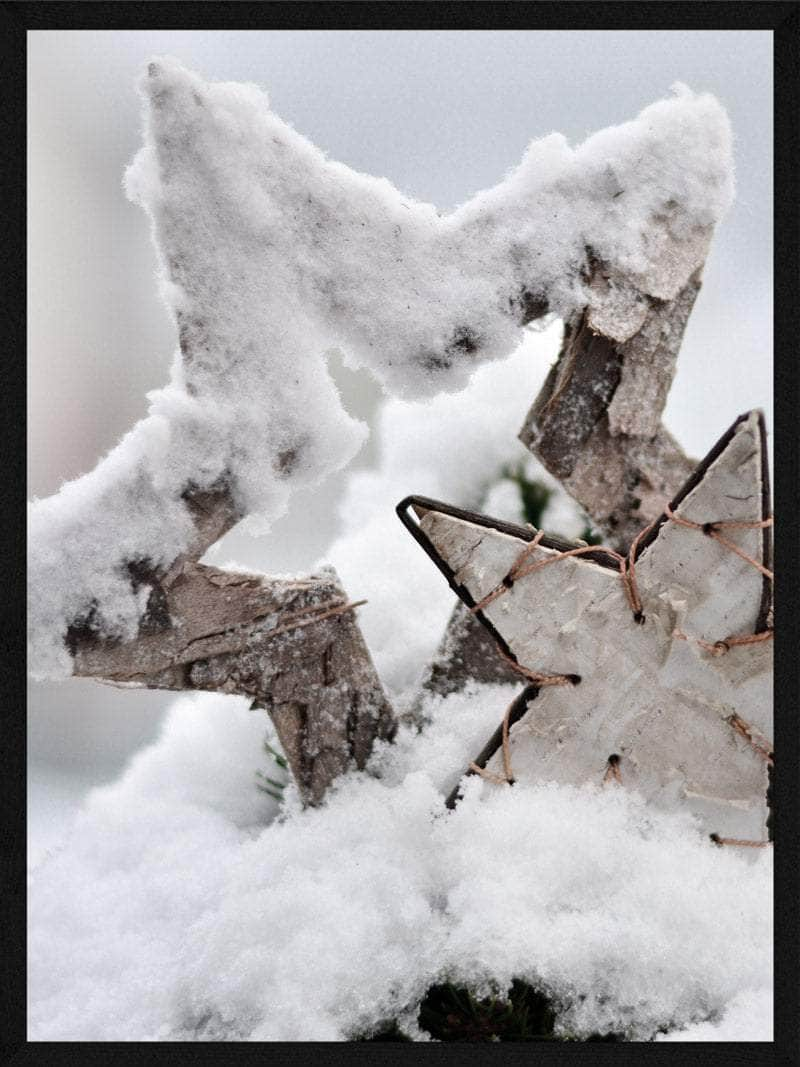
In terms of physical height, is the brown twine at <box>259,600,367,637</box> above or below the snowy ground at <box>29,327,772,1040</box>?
above

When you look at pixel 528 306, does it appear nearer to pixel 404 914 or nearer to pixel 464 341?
pixel 464 341

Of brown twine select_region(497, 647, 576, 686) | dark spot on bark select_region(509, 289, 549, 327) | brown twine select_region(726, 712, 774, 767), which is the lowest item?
brown twine select_region(726, 712, 774, 767)

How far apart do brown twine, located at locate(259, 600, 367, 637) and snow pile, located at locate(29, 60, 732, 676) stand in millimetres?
74

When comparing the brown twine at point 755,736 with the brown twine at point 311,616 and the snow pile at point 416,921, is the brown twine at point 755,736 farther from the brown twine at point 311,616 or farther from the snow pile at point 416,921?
the brown twine at point 311,616

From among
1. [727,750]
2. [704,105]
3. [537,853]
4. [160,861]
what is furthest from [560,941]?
[704,105]

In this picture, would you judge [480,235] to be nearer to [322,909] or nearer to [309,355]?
[309,355]

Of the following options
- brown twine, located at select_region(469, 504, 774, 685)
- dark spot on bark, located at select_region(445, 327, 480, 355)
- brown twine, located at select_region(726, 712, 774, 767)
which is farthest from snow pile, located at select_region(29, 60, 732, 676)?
brown twine, located at select_region(726, 712, 774, 767)

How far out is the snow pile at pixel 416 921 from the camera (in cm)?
48

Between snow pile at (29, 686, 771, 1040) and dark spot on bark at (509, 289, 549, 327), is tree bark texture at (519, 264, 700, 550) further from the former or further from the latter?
snow pile at (29, 686, 771, 1040)

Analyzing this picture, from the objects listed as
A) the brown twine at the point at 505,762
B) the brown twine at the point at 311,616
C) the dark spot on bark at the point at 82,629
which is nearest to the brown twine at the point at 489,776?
the brown twine at the point at 505,762

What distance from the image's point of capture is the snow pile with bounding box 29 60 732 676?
48 centimetres

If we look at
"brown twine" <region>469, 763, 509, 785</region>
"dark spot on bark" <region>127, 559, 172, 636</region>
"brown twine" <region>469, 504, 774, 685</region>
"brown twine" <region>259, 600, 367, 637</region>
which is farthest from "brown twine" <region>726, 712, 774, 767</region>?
"dark spot on bark" <region>127, 559, 172, 636</region>

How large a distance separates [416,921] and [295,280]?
0.40 meters

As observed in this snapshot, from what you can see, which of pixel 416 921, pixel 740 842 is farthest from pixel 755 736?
pixel 416 921
